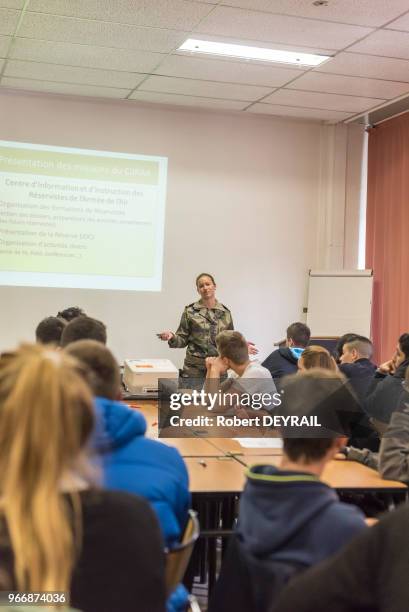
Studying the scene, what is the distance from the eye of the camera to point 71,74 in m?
6.15

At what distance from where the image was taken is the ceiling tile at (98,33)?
4.99 meters

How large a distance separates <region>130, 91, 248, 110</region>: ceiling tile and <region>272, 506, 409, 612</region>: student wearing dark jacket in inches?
236

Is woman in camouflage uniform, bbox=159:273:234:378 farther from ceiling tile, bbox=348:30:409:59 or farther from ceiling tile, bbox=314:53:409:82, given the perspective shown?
ceiling tile, bbox=348:30:409:59

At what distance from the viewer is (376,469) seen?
10.5ft

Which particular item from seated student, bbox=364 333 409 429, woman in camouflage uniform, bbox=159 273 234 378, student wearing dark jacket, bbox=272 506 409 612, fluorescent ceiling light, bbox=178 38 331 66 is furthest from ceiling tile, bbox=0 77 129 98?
student wearing dark jacket, bbox=272 506 409 612

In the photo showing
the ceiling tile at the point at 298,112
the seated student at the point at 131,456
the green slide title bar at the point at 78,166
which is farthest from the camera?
the ceiling tile at the point at 298,112

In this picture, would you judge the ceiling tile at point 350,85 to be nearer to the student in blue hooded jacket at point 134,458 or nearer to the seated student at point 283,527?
the student in blue hooded jacket at point 134,458

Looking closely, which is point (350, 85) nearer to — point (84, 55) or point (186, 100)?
point (186, 100)

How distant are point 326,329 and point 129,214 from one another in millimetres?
2285

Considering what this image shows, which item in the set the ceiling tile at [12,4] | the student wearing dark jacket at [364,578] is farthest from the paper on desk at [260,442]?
the ceiling tile at [12,4]

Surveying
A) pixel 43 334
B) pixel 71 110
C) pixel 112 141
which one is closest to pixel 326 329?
pixel 112 141

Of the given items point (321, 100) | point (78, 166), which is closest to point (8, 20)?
point (78, 166)

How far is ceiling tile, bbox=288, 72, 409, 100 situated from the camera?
6070 millimetres

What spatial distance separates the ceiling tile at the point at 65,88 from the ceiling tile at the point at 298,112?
1.33 meters
